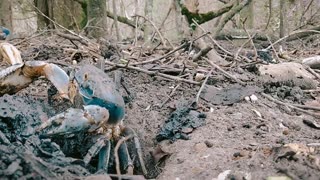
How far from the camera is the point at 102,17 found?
7.71 m

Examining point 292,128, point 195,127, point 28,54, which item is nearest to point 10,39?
point 28,54

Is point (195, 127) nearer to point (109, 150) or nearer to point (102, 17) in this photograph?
point (109, 150)

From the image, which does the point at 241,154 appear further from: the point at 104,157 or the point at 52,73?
the point at 52,73

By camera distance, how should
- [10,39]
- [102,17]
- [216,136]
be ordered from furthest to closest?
[102,17]
[10,39]
[216,136]

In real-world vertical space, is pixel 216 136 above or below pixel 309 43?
above

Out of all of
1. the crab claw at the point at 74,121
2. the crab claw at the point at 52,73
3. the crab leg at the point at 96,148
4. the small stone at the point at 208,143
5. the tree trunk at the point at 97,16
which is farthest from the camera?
the tree trunk at the point at 97,16

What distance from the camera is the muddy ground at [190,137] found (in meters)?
2.49

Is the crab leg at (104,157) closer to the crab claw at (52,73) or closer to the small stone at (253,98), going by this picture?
the crab claw at (52,73)

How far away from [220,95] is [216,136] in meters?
0.82

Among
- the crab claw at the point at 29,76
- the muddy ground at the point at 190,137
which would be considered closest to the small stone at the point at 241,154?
the muddy ground at the point at 190,137

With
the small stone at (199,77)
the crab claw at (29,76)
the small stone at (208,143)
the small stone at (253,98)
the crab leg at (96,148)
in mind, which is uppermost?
the crab claw at (29,76)

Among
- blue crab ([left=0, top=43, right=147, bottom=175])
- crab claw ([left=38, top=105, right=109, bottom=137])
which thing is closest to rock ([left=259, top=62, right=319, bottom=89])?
blue crab ([left=0, top=43, right=147, bottom=175])

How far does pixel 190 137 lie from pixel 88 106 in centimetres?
93

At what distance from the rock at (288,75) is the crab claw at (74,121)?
2.19 meters
